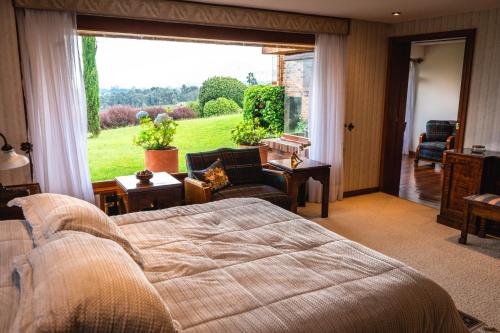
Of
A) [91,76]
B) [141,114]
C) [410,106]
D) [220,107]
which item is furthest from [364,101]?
[410,106]

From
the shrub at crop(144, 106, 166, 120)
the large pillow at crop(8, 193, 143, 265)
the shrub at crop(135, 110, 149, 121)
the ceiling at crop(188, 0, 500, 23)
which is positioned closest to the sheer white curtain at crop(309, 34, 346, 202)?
the ceiling at crop(188, 0, 500, 23)

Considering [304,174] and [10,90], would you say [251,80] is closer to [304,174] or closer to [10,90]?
[304,174]

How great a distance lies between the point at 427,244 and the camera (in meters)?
4.02

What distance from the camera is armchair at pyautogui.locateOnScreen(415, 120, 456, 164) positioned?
304 inches

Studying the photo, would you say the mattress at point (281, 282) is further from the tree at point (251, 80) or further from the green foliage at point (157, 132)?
the tree at point (251, 80)

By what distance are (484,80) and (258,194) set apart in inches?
121

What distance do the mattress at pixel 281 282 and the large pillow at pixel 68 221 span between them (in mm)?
226

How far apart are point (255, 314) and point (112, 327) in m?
0.59

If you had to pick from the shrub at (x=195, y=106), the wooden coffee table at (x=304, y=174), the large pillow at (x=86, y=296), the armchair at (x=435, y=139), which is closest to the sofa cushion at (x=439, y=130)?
the armchair at (x=435, y=139)

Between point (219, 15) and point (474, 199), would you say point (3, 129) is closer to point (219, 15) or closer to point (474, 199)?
point (219, 15)

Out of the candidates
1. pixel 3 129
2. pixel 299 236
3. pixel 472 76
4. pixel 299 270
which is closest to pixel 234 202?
pixel 299 236

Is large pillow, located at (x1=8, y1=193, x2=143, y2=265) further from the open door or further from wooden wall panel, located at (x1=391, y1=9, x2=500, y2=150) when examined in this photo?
the open door

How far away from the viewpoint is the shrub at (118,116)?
585 centimetres

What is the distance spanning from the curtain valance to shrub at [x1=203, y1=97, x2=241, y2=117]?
7.25 feet
